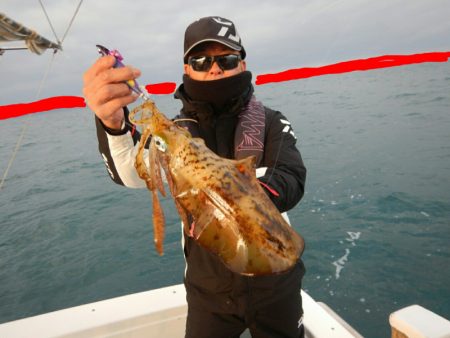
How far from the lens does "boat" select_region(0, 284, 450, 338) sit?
363 centimetres

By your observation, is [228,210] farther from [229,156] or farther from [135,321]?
[135,321]

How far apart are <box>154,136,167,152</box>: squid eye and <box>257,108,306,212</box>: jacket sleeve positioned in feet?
2.49

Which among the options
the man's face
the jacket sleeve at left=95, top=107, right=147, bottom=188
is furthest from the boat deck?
the man's face

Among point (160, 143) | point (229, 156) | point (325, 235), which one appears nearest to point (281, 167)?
point (229, 156)

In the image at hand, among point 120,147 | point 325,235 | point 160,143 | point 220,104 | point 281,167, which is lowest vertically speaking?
point 325,235

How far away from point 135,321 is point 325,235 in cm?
719

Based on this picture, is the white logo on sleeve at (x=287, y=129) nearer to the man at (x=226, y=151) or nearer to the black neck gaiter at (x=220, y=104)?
the man at (x=226, y=151)

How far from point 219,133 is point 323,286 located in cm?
602

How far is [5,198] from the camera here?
57.2 ft

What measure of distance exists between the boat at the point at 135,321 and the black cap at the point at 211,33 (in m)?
3.07

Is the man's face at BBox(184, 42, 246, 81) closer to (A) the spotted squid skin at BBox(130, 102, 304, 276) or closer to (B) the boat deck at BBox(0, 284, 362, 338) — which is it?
(A) the spotted squid skin at BBox(130, 102, 304, 276)

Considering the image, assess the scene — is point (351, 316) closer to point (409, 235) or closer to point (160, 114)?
point (409, 235)

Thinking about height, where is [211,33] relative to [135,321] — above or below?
above

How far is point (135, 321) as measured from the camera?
3.84 meters
